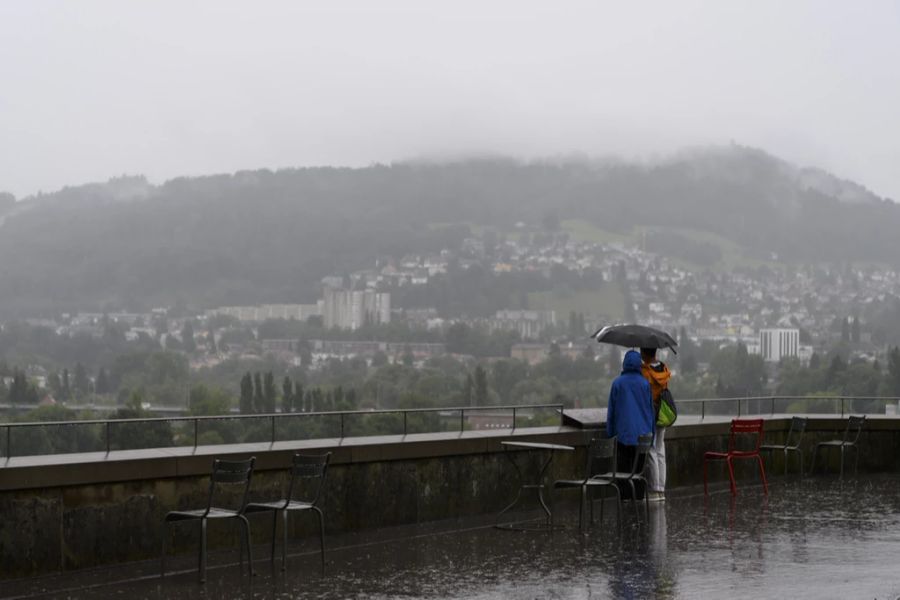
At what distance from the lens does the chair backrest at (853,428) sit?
17781 millimetres

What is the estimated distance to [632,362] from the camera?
1292 centimetres

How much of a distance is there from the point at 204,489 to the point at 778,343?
14787 centimetres

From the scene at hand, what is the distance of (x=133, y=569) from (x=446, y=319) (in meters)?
157

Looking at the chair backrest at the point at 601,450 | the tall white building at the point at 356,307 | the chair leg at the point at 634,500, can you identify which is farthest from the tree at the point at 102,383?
the chair backrest at the point at 601,450

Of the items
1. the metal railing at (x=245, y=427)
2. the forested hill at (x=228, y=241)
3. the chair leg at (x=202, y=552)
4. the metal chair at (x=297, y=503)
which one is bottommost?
the chair leg at (x=202, y=552)

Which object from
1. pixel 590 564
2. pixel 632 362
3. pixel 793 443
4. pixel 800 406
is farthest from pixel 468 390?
pixel 590 564

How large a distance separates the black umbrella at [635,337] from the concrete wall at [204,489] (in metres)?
1.12

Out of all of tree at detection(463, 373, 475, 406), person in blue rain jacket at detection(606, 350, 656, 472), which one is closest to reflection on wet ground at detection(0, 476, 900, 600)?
person in blue rain jacket at detection(606, 350, 656, 472)

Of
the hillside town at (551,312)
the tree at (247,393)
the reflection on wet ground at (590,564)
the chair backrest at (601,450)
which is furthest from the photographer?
the hillside town at (551,312)

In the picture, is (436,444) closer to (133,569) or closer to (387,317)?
(133,569)

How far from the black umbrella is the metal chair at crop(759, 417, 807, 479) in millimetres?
3576

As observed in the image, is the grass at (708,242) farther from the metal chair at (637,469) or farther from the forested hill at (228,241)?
the metal chair at (637,469)

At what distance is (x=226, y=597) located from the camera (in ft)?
27.6

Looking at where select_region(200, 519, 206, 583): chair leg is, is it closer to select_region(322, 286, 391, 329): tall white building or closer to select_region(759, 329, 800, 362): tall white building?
select_region(759, 329, 800, 362): tall white building
